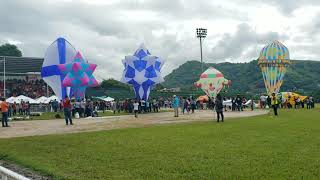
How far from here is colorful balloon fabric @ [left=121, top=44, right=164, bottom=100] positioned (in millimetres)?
42625

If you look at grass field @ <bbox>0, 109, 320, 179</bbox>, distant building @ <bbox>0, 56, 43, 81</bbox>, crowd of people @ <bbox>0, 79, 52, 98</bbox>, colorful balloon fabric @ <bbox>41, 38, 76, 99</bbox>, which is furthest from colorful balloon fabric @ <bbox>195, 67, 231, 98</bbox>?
distant building @ <bbox>0, 56, 43, 81</bbox>

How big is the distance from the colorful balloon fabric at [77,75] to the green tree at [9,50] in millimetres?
105300

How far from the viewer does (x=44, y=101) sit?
2302 inches

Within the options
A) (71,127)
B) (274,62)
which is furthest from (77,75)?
(274,62)

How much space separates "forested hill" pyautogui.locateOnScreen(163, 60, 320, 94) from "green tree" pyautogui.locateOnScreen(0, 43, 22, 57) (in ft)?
177

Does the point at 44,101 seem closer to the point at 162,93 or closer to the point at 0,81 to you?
the point at 162,93

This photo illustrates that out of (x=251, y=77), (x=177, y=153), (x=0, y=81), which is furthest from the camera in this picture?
(x=251, y=77)


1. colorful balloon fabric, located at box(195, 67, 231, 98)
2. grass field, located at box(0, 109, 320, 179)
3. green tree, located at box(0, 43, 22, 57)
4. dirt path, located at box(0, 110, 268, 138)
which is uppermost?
green tree, located at box(0, 43, 22, 57)

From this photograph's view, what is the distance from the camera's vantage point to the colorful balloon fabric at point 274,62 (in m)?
45.7

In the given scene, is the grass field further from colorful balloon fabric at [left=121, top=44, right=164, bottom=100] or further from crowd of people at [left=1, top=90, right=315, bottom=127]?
colorful balloon fabric at [left=121, top=44, right=164, bottom=100]

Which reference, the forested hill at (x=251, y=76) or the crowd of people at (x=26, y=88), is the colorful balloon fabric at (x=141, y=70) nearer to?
the crowd of people at (x=26, y=88)

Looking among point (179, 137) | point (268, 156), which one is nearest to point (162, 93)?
point (179, 137)

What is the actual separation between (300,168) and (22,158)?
7.32 m

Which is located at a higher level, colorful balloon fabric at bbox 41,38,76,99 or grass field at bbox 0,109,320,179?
colorful balloon fabric at bbox 41,38,76,99
